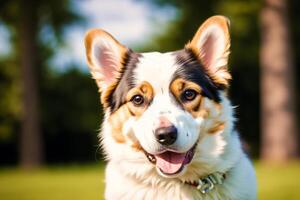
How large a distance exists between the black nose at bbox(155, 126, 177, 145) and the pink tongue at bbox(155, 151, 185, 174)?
0.89 ft

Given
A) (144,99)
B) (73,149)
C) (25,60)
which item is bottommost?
(73,149)

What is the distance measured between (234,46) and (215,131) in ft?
74.7

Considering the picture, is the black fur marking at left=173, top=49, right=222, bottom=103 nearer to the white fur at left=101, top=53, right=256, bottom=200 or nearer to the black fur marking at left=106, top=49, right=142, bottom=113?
the white fur at left=101, top=53, right=256, bottom=200

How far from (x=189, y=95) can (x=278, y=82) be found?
49.5 ft

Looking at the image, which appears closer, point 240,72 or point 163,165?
point 163,165

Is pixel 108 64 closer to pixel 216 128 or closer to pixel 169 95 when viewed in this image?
pixel 169 95

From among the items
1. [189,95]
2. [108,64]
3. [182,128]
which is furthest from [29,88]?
[182,128]

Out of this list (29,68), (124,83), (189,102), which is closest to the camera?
(189,102)

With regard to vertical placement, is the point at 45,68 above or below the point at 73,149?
above

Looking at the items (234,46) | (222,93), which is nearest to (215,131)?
(222,93)

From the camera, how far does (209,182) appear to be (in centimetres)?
498

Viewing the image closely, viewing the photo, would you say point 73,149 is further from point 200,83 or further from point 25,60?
point 200,83

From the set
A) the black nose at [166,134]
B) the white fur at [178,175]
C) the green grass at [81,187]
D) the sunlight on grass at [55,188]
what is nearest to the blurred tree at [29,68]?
the sunlight on grass at [55,188]

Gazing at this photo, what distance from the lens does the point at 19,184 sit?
1479cm
